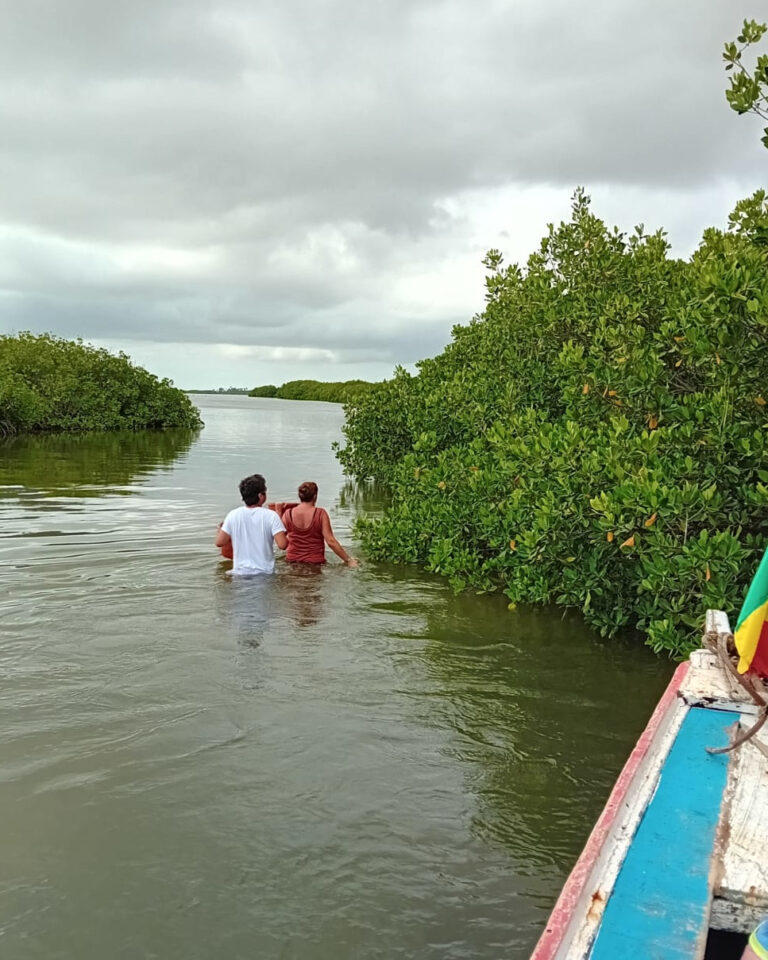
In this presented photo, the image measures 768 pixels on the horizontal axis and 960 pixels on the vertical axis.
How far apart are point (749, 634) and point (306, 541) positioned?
7794 mm

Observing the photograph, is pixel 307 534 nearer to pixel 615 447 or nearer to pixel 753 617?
pixel 615 447

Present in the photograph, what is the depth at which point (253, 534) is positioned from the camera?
1019cm

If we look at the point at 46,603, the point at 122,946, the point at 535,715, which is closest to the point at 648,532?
the point at 535,715

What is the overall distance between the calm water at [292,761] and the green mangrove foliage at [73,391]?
31.4 m

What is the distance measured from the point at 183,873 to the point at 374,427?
16794 millimetres

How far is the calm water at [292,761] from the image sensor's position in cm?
375

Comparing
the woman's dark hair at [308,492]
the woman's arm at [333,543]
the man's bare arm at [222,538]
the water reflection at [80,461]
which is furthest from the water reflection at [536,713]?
the water reflection at [80,461]

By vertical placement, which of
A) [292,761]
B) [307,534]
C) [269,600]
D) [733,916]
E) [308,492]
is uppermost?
[308,492]

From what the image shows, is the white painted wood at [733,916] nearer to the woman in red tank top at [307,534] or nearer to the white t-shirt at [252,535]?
the white t-shirt at [252,535]

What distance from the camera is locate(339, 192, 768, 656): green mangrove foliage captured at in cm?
677

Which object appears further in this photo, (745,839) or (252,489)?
(252,489)

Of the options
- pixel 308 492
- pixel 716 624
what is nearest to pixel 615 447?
pixel 716 624

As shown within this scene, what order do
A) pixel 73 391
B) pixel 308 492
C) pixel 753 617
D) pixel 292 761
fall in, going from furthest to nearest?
pixel 73 391 < pixel 308 492 < pixel 292 761 < pixel 753 617

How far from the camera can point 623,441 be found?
7488mm
